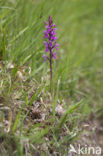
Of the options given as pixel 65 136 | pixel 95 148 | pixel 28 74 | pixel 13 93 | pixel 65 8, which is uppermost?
pixel 65 8

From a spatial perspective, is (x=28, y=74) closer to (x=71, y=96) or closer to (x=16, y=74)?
(x=16, y=74)

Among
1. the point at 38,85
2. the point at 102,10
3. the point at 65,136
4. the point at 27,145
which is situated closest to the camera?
the point at 27,145

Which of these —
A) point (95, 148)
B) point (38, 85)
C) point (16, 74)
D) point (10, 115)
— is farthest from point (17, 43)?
point (95, 148)

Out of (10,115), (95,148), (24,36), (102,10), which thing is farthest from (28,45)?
(102,10)

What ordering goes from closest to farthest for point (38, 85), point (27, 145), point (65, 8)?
point (27, 145)
point (38, 85)
point (65, 8)

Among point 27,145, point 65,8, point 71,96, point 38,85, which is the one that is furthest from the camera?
point 65,8

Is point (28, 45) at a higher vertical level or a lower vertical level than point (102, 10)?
lower

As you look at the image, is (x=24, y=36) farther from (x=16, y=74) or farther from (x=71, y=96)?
(x=71, y=96)

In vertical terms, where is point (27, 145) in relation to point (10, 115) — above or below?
below

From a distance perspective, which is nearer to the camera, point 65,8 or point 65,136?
point 65,136
